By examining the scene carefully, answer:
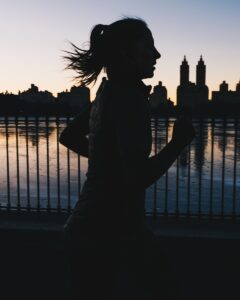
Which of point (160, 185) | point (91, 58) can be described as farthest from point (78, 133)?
point (160, 185)

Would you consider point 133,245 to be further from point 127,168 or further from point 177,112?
point 177,112

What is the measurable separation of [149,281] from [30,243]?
316cm

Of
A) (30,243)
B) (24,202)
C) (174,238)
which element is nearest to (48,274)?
(30,243)

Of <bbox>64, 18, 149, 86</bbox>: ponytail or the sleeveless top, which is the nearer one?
the sleeveless top

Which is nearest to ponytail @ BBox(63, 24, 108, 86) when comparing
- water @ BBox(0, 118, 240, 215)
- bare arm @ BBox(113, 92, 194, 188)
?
bare arm @ BBox(113, 92, 194, 188)

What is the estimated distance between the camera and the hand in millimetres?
1905

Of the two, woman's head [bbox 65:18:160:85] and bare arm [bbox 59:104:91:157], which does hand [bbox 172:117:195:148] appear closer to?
woman's head [bbox 65:18:160:85]

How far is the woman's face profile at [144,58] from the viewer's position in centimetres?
196

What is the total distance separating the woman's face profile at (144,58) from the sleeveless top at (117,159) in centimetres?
7

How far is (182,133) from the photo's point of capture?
192 cm

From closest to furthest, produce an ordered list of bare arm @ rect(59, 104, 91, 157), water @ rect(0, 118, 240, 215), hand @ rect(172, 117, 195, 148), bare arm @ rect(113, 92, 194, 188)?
bare arm @ rect(113, 92, 194, 188) → hand @ rect(172, 117, 195, 148) → bare arm @ rect(59, 104, 91, 157) → water @ rect(0, 118, 240, 215)

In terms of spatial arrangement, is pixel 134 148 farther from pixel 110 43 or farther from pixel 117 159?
pixel 110 43

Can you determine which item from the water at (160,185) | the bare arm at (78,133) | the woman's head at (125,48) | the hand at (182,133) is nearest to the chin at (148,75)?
the woman's head at (125,48)

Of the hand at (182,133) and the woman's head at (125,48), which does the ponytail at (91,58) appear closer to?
the woman's head at (125,48)
